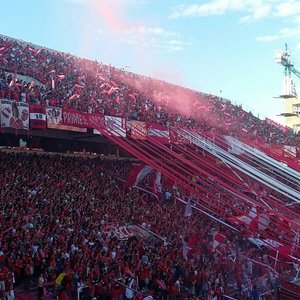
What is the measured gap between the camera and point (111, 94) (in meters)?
23.7

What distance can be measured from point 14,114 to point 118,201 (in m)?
4.74

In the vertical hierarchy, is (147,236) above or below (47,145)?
below

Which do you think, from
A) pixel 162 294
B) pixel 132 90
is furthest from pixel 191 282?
pixel 132 90

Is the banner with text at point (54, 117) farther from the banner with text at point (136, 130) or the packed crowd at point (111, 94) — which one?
→ the banner with text at point (136, 130)

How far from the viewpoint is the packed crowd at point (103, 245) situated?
1009 cm

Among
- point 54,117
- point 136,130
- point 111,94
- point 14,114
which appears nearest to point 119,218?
point 54,117

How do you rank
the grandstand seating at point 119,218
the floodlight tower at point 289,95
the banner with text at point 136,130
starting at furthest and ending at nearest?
the floodlight tower at point 289,95, the banner with text at point 136,130, the grandstand seating at point 119,218

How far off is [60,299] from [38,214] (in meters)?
3.89

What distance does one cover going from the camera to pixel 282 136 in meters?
33.8

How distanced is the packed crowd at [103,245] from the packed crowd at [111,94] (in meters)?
2.67

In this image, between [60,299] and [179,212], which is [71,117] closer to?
[179,212]

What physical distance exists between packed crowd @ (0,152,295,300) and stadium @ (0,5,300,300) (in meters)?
0.04

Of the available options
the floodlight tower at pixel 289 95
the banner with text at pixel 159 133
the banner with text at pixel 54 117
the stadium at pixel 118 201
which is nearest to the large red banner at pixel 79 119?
the stadium at pixel 118 201

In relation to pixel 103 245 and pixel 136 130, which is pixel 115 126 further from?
pixel 103 245
